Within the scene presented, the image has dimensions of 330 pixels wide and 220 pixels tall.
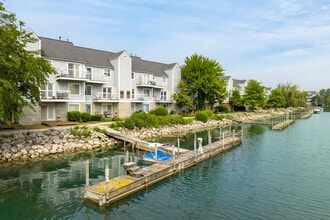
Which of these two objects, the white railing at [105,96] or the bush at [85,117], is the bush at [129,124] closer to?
the bush at [85,117]

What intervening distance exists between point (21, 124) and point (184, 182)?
74.4 ft

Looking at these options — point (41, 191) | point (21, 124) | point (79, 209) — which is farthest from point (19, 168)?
point (21, 124)

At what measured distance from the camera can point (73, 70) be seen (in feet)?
113

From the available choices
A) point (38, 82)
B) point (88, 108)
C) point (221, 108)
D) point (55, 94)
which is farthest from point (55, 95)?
point (221, 108)

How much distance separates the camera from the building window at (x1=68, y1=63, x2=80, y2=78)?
3422 cm

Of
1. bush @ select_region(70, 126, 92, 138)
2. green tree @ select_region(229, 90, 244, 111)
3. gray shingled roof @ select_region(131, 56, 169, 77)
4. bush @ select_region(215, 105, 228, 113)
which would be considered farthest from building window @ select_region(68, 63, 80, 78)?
green tree @ select_region(229, 90, 244, 111)

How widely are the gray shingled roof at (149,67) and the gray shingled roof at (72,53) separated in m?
5.69

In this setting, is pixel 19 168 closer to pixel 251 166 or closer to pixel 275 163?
pixel 251 166

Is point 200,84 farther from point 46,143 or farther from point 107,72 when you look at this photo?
point 46,143

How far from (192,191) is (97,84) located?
92.9 ft

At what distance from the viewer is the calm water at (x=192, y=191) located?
12.7 m

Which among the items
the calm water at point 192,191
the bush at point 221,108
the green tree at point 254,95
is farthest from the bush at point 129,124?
the green tree at point 254,95

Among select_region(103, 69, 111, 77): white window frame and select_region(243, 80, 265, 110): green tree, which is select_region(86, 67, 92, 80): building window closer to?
select_region(103, 69, 111, 77): white window frame

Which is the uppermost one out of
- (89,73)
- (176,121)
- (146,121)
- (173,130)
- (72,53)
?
(72,53)
